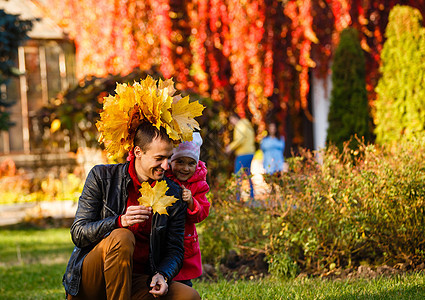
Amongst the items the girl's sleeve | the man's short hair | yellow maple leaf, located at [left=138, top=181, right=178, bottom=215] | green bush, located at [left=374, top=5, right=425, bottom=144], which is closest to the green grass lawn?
the girl's sleeve

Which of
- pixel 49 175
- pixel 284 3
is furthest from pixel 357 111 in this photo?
pixel 49 175

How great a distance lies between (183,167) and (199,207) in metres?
0.27

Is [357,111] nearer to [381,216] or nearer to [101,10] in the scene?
[381,216]

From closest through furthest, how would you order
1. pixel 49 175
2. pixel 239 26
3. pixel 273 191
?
pixel 273 191 < pixel 239 26 < pixel 49 175

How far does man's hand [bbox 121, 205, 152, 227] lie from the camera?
9.08 feet

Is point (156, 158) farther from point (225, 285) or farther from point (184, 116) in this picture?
point (225, 285)

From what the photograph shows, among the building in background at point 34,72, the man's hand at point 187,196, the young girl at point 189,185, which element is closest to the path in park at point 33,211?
the building in background at point 34,72

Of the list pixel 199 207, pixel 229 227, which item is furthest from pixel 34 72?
pixel 199 207

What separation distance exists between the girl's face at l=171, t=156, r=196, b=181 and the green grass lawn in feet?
3.46

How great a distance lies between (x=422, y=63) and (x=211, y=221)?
3982mm

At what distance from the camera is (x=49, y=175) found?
42.9ft

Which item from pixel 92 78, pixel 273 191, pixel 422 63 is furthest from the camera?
pixel 92 78

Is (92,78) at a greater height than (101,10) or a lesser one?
lesser

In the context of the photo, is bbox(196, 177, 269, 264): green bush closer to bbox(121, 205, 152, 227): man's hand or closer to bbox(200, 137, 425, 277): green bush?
bbox(200, 137, 425, 277): green bush
